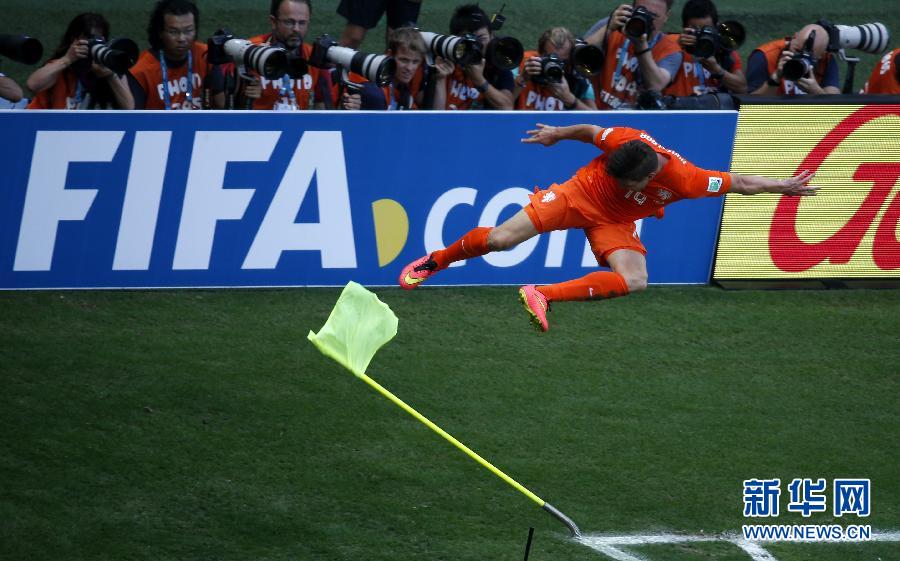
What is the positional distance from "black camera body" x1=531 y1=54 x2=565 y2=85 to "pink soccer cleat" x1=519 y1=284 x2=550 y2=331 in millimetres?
2993

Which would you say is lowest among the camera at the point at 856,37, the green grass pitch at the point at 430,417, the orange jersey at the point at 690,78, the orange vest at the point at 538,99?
the green grass pitch at the point at 430,417

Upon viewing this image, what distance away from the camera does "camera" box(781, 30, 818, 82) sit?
34.8ft

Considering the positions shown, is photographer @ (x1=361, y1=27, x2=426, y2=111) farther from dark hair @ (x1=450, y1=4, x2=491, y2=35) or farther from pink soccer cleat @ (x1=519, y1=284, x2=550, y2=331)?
pink soccer cleat @ (x1=519, y1=284, x2=550, y2=331)

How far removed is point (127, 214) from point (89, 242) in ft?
1.13

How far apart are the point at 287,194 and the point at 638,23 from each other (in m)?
3.20

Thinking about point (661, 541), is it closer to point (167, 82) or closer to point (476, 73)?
point (476, 73)

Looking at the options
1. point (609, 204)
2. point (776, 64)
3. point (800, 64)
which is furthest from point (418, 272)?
point (776, 64)

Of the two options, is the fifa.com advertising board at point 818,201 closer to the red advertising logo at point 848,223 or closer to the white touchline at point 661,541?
the red advertising logo at point 848,223

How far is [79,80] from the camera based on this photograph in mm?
9797

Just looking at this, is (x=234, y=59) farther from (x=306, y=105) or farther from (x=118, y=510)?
(x=118, y=510)

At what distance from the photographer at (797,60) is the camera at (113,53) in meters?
5.07

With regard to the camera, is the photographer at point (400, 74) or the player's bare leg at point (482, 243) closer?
the player's bare leg at point (482, 243)

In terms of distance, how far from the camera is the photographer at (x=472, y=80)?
10500 mm

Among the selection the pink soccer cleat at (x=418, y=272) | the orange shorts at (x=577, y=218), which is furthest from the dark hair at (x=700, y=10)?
the pink soccer cleat at (x=418, y=272)
